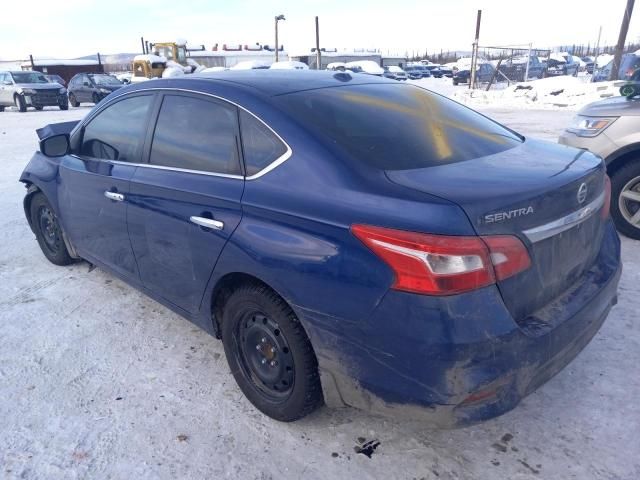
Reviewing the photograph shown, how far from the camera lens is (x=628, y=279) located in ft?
12.7

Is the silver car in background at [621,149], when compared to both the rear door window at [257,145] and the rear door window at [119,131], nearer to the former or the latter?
the rear door window at [257,145]

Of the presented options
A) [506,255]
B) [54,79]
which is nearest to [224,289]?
[506,255]

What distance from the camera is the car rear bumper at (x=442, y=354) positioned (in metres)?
1.83

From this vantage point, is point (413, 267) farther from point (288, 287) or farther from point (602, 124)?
point (602, 124)

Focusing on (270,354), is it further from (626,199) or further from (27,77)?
(27,77)

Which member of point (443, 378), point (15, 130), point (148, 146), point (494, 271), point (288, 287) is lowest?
point (15, 130)

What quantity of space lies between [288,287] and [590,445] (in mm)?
1559

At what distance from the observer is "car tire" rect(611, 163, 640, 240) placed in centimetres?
450

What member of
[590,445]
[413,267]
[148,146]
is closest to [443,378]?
[413,267]

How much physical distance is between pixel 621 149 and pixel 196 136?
12.4ft

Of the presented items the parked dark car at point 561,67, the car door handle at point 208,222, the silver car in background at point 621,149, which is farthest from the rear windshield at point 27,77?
the parked dark car at point 561,67

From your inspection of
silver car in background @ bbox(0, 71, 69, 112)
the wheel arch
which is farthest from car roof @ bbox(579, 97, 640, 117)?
silver car in background @ bbox(0, 71, 69, 112)

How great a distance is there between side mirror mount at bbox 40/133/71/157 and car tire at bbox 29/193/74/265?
622 mm

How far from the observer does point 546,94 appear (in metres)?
19.9
